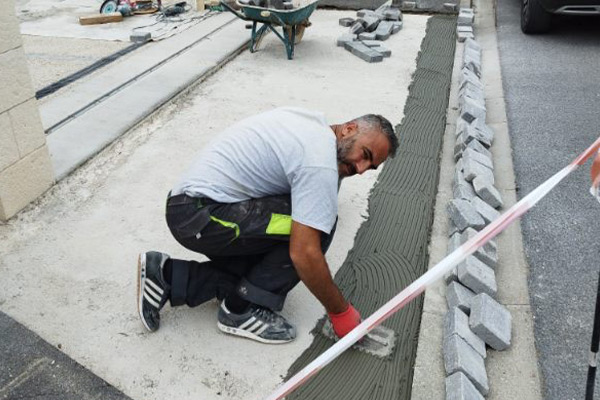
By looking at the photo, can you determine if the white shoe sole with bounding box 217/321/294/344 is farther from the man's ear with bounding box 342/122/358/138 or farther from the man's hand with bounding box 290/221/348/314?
the man's ear with bounding box 342/122/358/138

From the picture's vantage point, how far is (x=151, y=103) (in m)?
5.13

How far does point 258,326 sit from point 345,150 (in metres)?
0.89

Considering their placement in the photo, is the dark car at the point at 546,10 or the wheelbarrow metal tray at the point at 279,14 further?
the dark car at the point at 546,10

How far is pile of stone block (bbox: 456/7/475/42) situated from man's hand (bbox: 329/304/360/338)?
5705 mm

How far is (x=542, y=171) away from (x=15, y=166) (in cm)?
347

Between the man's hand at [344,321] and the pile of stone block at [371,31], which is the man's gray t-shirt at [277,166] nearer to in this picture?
the man's hand at [344,321]

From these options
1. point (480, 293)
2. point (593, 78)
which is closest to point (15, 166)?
point (480, 293)

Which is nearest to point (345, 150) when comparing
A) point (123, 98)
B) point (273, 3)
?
point (123, 98)

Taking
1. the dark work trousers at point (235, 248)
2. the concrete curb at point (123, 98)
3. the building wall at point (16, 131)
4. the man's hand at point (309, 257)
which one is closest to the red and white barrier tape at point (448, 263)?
the man's hand at point (309, 257)

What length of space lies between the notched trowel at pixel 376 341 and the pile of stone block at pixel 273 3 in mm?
4751

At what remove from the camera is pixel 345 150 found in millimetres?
2328

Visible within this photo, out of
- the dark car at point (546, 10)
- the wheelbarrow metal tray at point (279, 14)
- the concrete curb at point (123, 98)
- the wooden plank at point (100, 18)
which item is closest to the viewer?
the concrete curb at point (123, 98)

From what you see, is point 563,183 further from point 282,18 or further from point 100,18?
point 100,18

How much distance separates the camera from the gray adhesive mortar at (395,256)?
2.47 meters
